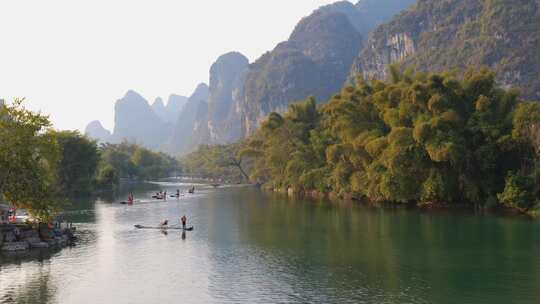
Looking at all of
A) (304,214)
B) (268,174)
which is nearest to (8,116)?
(304,214)

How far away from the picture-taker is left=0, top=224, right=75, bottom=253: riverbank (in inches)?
1626

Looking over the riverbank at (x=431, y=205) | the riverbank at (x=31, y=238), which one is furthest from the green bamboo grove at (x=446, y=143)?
the riverbank at (x=31, y=238)

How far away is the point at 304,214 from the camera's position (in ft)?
210

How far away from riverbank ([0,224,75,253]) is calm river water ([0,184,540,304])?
1.42m

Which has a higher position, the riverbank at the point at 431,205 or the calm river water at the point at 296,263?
the riverbank at the point at 431,205

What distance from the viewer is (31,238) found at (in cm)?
4284

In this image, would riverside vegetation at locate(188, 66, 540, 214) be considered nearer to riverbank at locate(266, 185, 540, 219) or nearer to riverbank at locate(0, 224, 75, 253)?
riverbank at locate(266, 185, 540, 219)

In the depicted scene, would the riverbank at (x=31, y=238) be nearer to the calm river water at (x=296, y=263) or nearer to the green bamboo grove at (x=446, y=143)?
the calm river water at (x=296, y=263)

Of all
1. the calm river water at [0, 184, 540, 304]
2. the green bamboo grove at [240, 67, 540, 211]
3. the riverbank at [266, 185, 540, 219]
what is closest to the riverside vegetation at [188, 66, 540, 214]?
the green bamboo grove at [240, 67, 540, 211]

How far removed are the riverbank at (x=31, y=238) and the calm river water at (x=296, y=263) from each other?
1.42 meters

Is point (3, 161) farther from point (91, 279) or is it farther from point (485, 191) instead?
point (485, 191)

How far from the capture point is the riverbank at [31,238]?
41.3m

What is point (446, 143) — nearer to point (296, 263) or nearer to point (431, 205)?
point (431, 205)

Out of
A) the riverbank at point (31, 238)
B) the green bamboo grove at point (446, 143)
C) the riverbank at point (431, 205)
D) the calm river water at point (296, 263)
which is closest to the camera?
the calm river water at point (296, 263)
